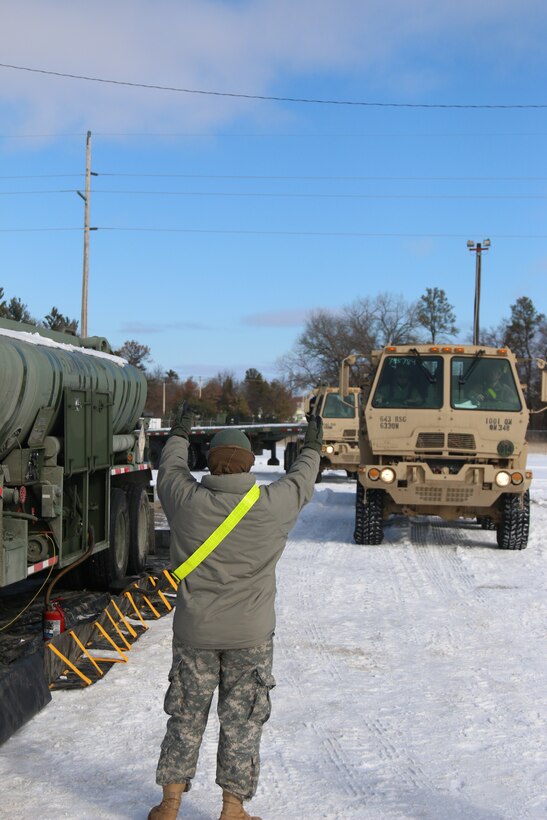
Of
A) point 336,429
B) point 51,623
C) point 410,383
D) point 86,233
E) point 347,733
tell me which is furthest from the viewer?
point 86,233

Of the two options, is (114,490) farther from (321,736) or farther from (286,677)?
(321,736)

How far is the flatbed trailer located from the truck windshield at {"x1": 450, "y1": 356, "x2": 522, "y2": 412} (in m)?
15.0

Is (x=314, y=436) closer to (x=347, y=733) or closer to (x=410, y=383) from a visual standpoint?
(x=347, y=733)

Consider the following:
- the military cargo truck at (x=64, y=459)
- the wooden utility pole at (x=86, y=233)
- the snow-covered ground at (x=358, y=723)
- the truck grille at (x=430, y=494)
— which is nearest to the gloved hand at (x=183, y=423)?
the snow-covered ground at (x=358, y=723)

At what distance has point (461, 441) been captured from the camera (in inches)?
506

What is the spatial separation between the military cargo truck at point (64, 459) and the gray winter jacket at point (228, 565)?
2.71m

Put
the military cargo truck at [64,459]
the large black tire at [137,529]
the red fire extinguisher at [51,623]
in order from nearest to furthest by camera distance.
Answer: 1. the red fire extinguisher at [51,623]
2. the military cargo truck at [64,459]
3. the large black tire at [137,529]

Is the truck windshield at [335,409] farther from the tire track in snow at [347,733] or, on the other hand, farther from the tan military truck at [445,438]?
the tire track in snow at [347,733]

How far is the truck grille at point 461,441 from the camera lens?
42.1 ft

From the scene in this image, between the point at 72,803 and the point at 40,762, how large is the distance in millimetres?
580

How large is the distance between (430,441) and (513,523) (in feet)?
5.02

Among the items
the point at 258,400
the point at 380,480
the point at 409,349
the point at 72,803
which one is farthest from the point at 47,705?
the point at 258,400

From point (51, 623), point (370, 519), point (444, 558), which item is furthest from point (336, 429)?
point (51, 623)

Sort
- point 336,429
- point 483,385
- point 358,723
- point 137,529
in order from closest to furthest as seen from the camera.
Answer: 1. point 358,723
2. point 137,529
3. point 483,385
4. point 336,429
